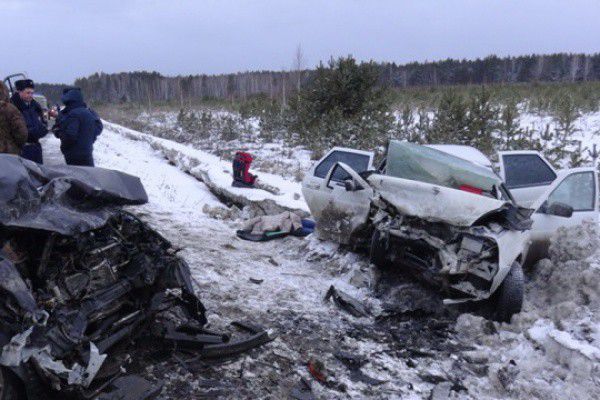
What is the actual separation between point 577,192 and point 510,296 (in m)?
2.23

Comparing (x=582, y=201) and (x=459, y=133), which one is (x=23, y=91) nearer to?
(x=582, y=201)

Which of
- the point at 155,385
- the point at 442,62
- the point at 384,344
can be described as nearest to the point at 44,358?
the point at 155,385

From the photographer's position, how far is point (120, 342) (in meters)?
3.69

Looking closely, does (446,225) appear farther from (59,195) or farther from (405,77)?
(405,77)

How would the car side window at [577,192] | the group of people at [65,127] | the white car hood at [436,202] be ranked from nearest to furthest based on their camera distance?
the white car hood at [436,202]
the car side window at [577,192]
the group of people at [65,127]

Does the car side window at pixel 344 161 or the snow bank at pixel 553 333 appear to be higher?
the car side window at pixel 344 161

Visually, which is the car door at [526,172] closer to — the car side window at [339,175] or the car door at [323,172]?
the car door at [323,172]

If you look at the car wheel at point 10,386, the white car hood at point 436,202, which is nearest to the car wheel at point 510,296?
the white car hood at point 436,202

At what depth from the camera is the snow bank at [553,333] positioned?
4051 mm

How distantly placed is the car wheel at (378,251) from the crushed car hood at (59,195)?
9.87 ft

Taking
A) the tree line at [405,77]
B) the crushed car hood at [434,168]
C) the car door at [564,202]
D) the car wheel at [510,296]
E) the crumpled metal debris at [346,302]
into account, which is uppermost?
the tree line at [405,77]

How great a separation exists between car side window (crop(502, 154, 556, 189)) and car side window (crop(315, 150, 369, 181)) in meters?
2.05

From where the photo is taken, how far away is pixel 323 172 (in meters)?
7.75

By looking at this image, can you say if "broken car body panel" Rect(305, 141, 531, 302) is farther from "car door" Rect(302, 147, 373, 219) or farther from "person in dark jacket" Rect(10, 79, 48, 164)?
"person in dark jacket" Rect(10, 79, 48, 164)
